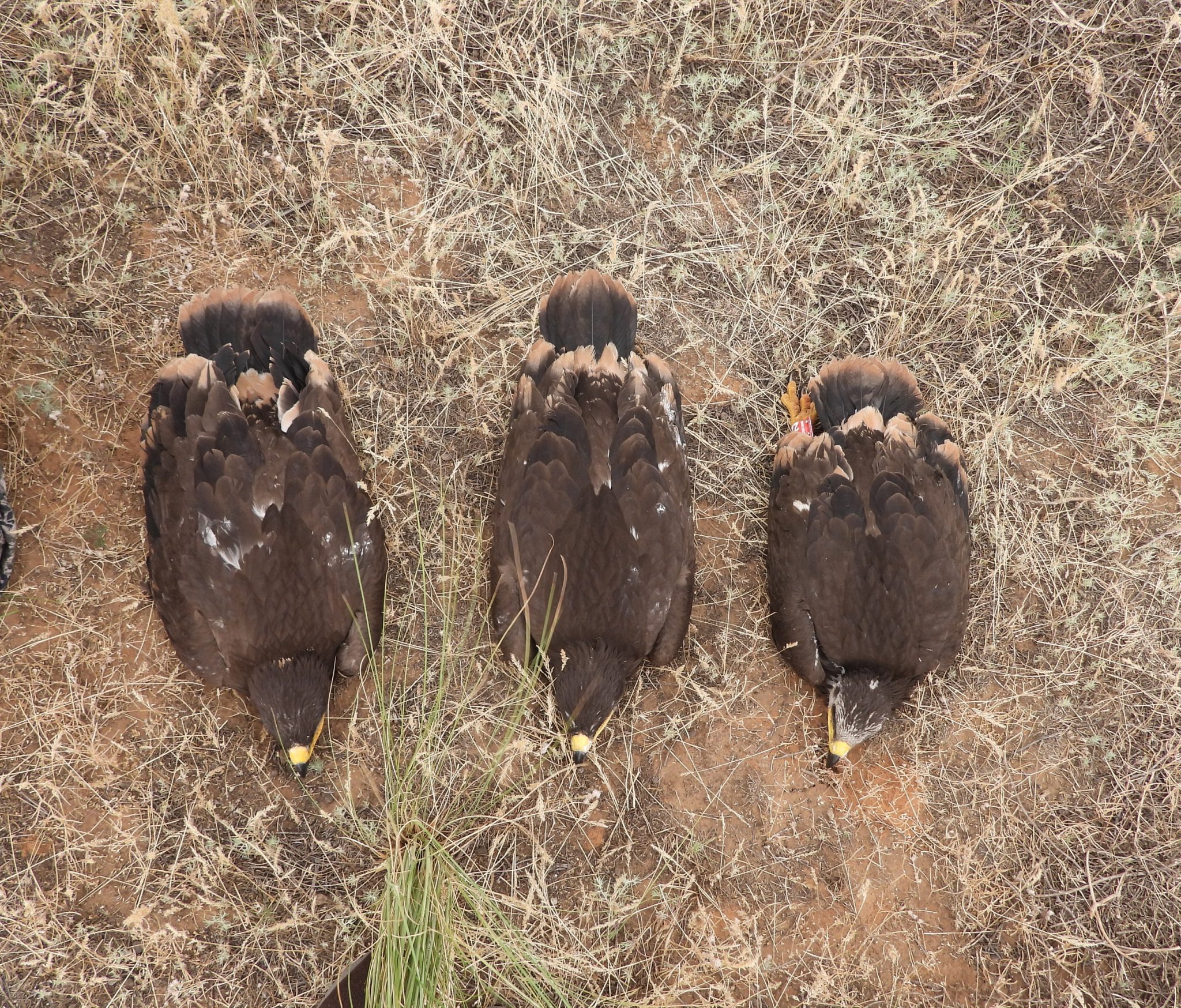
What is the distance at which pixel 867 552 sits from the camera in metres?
4.11

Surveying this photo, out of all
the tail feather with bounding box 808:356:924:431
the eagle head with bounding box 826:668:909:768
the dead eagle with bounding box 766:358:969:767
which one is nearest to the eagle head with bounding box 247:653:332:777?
the dead eagle with bounding box 766:358:969:767

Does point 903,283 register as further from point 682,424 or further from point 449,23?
point 449,23

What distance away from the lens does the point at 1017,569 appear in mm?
4688

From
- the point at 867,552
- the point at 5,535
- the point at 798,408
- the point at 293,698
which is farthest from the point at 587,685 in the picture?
the point at 5,535

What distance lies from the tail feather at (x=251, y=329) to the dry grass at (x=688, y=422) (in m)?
0.44

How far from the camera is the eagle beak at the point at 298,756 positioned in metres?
3.94

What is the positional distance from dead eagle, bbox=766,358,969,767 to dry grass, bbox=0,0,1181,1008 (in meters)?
0.34

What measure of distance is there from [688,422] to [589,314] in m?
0.88

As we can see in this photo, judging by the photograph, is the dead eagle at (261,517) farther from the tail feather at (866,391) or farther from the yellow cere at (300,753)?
the tail feather at (866,391)

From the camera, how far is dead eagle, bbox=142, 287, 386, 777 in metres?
3.73

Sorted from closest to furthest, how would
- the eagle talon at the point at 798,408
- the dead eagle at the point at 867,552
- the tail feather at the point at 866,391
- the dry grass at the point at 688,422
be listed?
the dead eagle at the point at 867,552
the dry grass at the point at 688,422
the tail feather at the point at 866,391
the eagle talon at the point at 798,408

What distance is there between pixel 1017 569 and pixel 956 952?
6.88 ft

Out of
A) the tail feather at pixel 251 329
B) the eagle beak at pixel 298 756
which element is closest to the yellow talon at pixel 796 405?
the tail feather at pixel 251 329

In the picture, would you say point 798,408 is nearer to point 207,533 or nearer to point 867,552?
point 867,552
